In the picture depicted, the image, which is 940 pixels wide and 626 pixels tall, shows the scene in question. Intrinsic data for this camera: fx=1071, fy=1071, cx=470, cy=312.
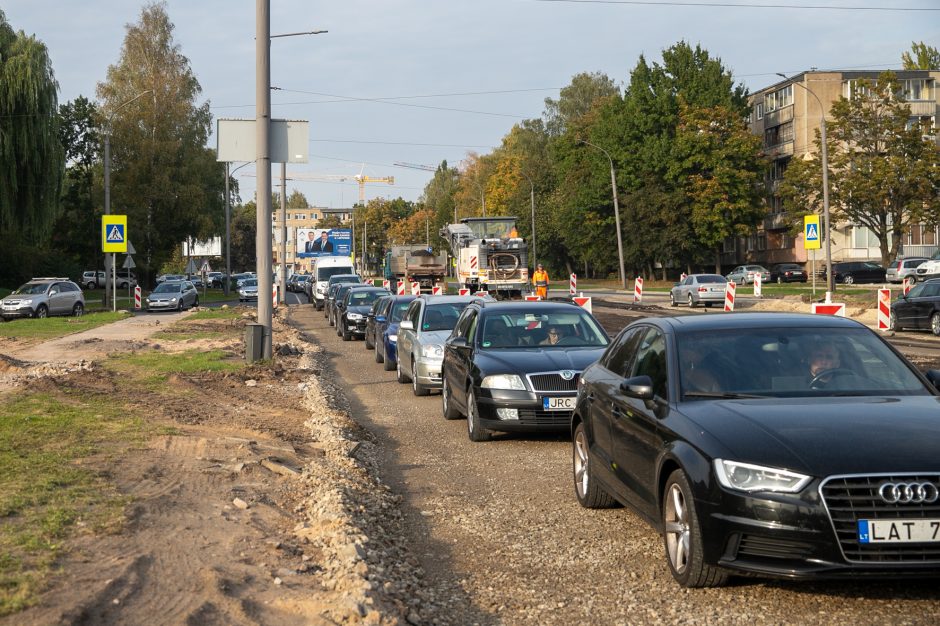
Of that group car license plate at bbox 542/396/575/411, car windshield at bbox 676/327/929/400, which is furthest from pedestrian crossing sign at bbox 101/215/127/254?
car windshield at bbox 676/327/929/400

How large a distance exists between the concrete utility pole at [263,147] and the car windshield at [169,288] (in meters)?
32.7

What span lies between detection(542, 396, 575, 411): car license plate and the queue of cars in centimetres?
249

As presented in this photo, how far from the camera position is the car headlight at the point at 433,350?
15.5 meters

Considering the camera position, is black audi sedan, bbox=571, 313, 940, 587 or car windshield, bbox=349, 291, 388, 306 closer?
black audi sedan, bbox=571, 313, 940, 587

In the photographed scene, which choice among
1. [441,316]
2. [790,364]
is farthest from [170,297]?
[790,364]

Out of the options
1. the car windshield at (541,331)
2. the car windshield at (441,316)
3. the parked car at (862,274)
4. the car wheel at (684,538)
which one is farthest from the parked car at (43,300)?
the parked car at (862,274)

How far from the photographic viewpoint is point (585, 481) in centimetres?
797

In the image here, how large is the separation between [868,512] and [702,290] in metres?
40.0

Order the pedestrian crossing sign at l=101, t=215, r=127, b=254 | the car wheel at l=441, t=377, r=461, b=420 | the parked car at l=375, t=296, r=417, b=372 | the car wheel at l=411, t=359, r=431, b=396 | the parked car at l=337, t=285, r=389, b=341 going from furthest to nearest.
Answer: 1. the pedestrian crossing sign at l=101, t=215, r=127, b=254
2. the parked car at l=337, t=285, r=389, b=341
3. the parked car at l=375, t=296, r=417, b=372
4. the car wheel at l=411, t=359, r=431, b=396
5. the car wheel at l=441, t=377, r=461, b=420

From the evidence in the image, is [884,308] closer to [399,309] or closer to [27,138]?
[399,309]

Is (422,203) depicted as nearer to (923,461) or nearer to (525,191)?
(525,191)

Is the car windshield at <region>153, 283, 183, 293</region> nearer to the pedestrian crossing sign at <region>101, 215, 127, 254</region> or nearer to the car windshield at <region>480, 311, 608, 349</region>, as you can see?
the pedestrian crossing sign at <region>101, 215, 127, 254</region>

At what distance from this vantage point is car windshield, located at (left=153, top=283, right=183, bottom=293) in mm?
50438

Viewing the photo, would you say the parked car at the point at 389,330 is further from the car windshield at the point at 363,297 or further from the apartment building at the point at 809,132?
the apartment building at the point at 809,132
